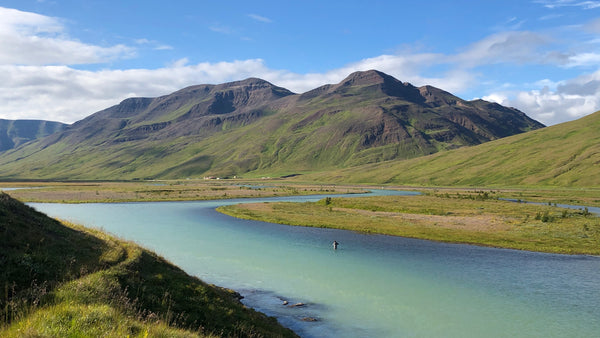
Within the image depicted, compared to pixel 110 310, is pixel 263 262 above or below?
below

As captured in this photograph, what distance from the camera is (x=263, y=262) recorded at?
4512 cm

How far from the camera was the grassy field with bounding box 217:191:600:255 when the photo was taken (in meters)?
57.1

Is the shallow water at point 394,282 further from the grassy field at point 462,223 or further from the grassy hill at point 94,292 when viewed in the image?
the grassy hill at point 94,292

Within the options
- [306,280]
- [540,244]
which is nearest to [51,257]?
[306,280]

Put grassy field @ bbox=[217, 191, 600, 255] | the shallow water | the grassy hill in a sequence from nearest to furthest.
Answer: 1. the grassy hill
2. the shallow water
3. grassy field @ bbox=[217, 191, 600, 255]

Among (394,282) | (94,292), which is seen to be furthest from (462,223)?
(94,292)

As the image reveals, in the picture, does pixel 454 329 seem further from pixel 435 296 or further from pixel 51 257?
pixel 51 257

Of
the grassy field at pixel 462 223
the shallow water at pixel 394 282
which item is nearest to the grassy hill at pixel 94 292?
the shallow water at pixel 394 282

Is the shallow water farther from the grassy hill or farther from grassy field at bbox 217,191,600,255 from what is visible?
the grassy hill

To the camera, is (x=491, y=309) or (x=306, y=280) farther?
(x=306, y=280)

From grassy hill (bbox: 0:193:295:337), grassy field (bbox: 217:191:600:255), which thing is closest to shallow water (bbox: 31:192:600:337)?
grassy field (bbox: 217:191:600:255)

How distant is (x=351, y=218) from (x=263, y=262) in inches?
1598

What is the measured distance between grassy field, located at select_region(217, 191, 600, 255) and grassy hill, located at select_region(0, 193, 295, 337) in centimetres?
4655

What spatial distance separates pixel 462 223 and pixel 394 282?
43.8m
